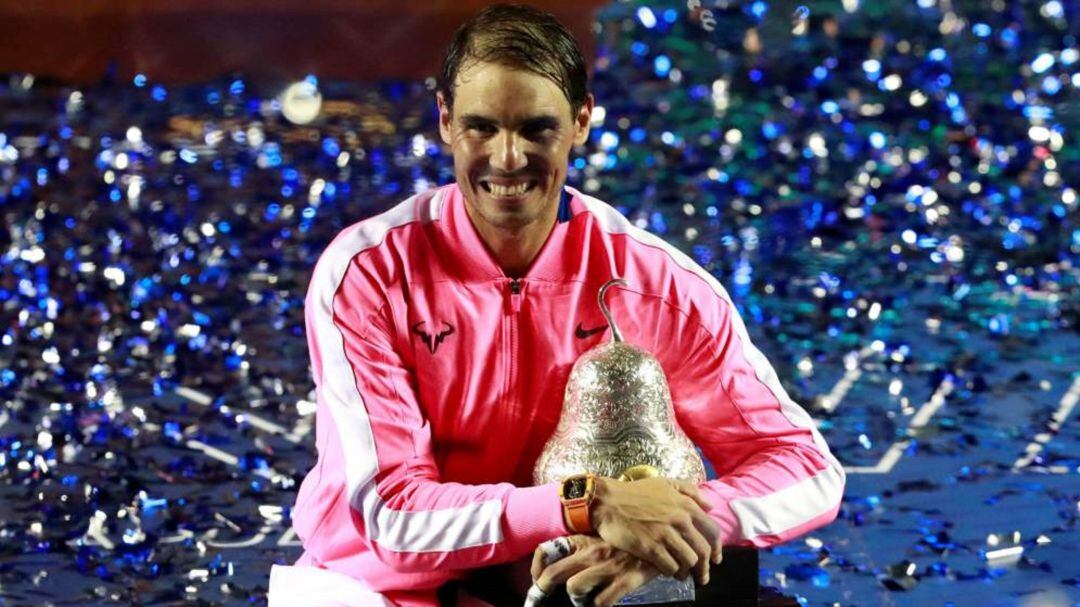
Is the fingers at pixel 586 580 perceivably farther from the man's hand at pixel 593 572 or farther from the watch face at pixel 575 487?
the watch face at pixel 575 487

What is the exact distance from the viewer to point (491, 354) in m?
2.82

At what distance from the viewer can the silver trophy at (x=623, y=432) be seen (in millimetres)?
2576

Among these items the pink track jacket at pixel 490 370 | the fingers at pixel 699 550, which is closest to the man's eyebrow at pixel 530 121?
the pink track jacket at pixel 490 370

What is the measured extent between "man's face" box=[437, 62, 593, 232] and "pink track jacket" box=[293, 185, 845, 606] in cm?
13

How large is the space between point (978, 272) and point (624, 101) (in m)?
2.55

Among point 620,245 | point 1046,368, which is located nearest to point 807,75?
point 1046,368

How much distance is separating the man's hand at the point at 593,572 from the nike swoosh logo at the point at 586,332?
45 centimetres

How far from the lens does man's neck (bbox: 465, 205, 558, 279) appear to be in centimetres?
286

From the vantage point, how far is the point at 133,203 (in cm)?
736

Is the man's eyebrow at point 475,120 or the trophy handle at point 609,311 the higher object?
the man's eyebrow at point 475,120

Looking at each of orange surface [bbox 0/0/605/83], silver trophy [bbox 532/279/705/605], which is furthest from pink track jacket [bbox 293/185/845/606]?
orange surface [bbox 0/0/605/83]

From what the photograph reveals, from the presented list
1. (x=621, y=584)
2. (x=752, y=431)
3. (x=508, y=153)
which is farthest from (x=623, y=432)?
(x=508, y=153)

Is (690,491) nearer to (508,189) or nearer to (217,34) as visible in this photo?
(508,189)

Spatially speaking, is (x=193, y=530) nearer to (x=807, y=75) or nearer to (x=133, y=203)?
(x=133, y=203)
